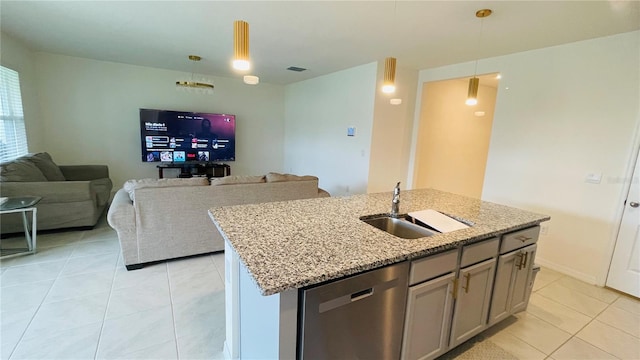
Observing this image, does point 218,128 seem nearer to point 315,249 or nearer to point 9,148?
point 9,148

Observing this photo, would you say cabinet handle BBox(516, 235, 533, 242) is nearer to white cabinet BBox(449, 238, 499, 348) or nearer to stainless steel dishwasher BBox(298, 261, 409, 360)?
white cabinet BBox(449, 238, 499, 348)

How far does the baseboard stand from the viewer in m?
2.92

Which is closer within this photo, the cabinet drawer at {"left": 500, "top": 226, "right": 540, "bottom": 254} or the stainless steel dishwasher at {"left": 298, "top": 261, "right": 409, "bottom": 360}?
the stainless steel dishwasher at {"left": 298, "top": 261, "right": 409, "bottom": 360}

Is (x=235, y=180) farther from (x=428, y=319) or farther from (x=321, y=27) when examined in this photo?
(x=428, y=319)

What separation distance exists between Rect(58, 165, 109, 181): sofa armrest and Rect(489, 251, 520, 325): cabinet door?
224 inches

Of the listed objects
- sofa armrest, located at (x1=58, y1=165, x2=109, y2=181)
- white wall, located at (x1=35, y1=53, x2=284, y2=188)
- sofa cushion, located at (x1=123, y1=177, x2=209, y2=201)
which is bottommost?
sofa armrest, located at (x1=58, y1=165, x2=109, y2=181)

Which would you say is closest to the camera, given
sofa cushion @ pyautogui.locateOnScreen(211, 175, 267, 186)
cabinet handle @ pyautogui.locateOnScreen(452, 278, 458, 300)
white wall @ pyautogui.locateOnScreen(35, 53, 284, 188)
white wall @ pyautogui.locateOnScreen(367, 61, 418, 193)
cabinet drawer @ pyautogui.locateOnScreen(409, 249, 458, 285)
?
cabinet drawer @ pyautogui.locateOnScreen(409, 249, 458, 285)

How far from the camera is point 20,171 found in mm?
3279

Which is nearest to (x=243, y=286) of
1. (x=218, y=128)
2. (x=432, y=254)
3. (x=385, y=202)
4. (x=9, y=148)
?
(x=432, y=254)

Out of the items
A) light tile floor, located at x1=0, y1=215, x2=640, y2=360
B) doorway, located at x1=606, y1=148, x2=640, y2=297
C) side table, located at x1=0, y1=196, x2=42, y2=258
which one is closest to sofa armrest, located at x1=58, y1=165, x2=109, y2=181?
side table, located at x1=0, y1=196, x2=42, y2=258

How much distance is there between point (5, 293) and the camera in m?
2.27

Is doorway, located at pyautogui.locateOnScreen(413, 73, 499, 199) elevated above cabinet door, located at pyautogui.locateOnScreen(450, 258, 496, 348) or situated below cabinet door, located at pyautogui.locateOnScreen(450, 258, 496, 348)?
above

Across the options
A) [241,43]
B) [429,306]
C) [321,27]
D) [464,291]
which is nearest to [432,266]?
[429,306]

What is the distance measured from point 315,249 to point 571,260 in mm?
3327
